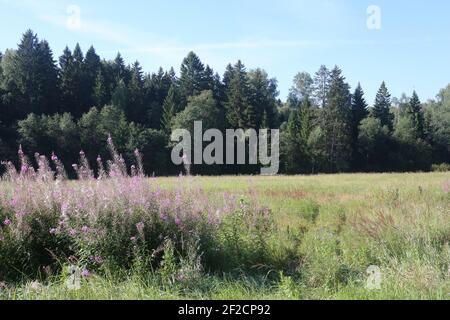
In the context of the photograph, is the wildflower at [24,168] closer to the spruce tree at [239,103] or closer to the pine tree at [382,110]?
the spruce tree at [239,103]

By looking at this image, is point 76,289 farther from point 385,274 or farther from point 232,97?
point 232,97

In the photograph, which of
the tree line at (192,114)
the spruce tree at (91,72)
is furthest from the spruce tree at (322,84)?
the spruce tree at (91,72)

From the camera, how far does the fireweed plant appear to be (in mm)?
5496

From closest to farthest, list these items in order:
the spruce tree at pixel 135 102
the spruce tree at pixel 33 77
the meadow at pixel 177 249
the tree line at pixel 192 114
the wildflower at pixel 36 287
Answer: the wildflower at pixel 36 287 → the meadow at pixel 177 249 → the tree line at pixel 192 114 → the spruce tree at pixel 33 77 → the spruce tree at pixel 135 102

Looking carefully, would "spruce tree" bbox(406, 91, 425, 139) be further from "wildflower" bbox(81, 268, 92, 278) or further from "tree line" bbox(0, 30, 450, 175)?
"wildflower" bbox(81, 268, 92, 278)

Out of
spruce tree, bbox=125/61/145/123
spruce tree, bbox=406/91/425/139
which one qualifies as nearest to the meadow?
spruce tree, bbox=125/61/145/123

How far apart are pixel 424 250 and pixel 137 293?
Answer: 4.30 metres

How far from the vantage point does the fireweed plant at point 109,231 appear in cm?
550

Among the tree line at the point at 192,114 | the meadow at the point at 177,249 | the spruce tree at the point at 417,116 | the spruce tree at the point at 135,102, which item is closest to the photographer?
the meadow at the point at 177,249

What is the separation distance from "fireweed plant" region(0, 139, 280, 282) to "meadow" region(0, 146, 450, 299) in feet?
0.05

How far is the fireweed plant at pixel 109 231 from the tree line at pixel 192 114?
136 feet

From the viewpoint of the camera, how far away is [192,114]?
5681cm

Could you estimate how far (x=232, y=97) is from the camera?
62031 mm
